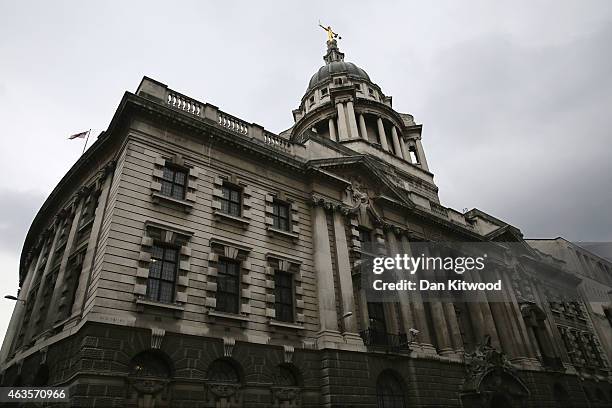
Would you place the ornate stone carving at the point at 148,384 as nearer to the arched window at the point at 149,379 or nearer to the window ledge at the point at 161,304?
the arched window at the point at 149,379

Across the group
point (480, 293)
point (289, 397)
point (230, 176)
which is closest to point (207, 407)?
point (289, 397)

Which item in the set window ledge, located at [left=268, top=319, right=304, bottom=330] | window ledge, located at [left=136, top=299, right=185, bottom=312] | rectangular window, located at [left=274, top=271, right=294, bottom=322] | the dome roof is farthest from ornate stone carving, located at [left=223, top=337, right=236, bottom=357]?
the dome roof

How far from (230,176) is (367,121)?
23.4 m

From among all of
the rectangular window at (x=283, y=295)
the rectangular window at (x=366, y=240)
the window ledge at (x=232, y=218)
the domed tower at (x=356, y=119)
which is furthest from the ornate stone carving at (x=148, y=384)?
the domed tower at (x=356, y=119)

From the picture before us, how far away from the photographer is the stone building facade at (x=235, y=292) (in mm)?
14578

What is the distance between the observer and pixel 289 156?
73.3 feet

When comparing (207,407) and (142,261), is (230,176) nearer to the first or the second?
(142,261)

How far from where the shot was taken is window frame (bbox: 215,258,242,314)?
669 inches

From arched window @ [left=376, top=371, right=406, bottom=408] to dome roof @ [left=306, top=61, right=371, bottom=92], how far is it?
109 ft

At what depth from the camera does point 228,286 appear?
17.6m

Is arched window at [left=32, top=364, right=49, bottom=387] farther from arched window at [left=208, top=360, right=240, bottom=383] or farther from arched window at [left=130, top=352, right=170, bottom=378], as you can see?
arched window at [left=208, top=360, right=240, bottom=383]

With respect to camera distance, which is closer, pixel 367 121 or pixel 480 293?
pixel 480 293

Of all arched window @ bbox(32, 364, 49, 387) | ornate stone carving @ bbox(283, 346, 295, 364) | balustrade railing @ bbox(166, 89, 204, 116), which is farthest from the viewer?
balustrade railing @ bbox(166, 89, 204, 116)

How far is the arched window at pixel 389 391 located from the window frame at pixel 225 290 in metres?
8.06
